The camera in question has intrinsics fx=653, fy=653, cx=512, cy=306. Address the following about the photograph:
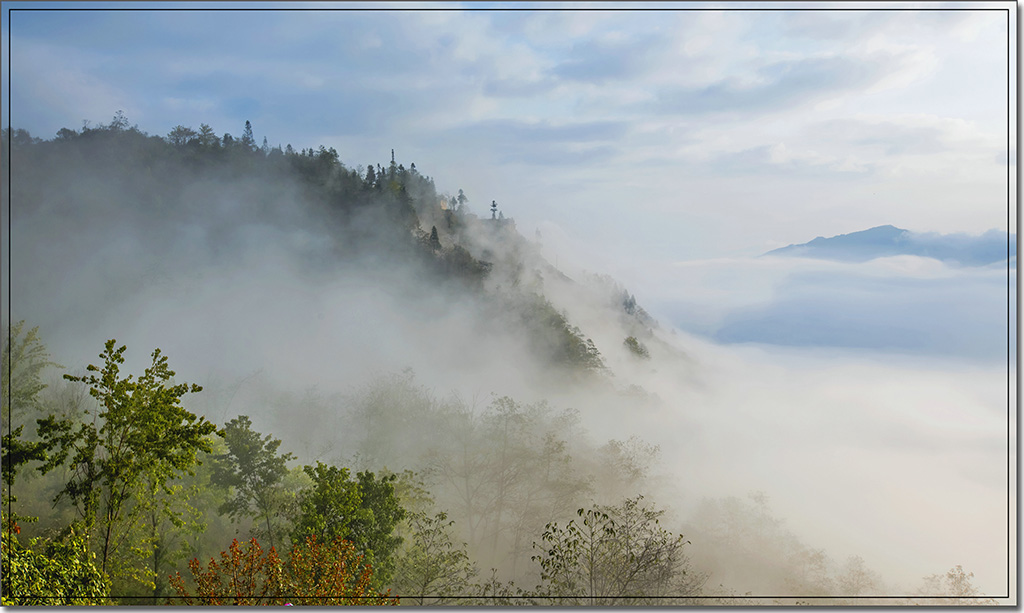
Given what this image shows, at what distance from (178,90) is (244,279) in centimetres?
152

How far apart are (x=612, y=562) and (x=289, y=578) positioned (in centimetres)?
246

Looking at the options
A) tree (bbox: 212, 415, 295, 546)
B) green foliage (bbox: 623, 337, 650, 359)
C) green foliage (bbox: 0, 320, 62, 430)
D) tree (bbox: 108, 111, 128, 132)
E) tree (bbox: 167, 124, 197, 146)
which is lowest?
tree (bbox: 212, 415, 295, 546)

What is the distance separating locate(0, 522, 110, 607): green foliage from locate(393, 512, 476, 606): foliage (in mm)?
2174

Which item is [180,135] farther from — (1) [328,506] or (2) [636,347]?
(2) [636,347]

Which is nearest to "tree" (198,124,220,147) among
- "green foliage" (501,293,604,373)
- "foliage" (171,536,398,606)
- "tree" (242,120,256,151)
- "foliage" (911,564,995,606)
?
"tree" (242,120,256,151)

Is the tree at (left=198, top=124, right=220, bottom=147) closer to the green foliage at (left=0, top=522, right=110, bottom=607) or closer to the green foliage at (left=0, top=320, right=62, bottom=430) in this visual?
the green foliage at (left=0, top=320, right=62, bottom=430)

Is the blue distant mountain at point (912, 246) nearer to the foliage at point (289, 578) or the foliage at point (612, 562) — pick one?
the foliage at point (612, 562)

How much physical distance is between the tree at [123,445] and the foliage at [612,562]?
107 inches

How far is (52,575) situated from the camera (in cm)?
461

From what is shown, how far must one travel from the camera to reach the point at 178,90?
5004 mm

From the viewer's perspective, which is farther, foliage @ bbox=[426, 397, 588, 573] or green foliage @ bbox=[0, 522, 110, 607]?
foliage @ bbox=[426, 397, 588, 573]

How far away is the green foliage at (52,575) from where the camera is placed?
4574 millimetres

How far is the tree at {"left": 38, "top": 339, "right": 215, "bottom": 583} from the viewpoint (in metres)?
4.68

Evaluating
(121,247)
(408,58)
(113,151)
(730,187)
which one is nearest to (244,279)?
(121,247)
